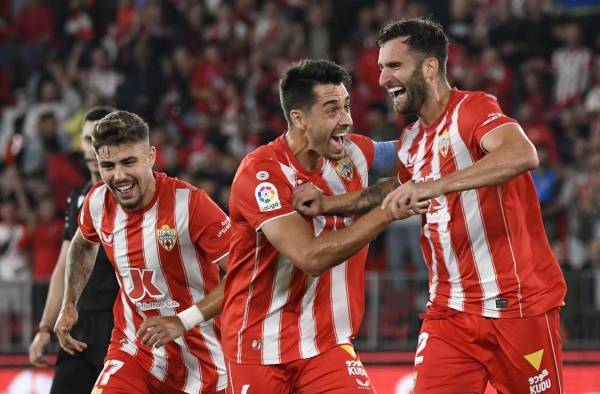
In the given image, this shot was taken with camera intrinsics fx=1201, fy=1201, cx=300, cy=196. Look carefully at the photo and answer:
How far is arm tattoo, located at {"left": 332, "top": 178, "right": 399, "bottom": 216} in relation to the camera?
5.84 m

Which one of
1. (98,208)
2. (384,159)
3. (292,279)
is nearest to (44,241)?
(98,208)

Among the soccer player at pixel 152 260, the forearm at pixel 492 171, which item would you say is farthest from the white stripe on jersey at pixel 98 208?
the forearm at pixel 492 171

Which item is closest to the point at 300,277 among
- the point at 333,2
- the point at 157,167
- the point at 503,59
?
the point at 157,167

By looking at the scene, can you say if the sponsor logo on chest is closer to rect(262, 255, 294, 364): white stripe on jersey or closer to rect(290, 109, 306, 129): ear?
rect(290, 109, 306, 129): ear

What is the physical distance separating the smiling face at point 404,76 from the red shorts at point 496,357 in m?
1.09

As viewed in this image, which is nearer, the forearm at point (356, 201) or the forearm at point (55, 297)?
the forearm at point (356, 201)

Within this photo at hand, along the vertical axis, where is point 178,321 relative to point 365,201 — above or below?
below

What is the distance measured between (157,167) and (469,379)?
846 centimetres

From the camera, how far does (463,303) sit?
5914mm

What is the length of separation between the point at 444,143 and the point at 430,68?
397 mm

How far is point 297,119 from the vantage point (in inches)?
231

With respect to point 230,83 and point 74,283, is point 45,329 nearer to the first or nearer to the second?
point 74,283

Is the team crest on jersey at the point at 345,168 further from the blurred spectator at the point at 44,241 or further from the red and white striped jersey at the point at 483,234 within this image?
the blurred spectator at the point at 44,241

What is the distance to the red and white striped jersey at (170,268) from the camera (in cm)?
632
